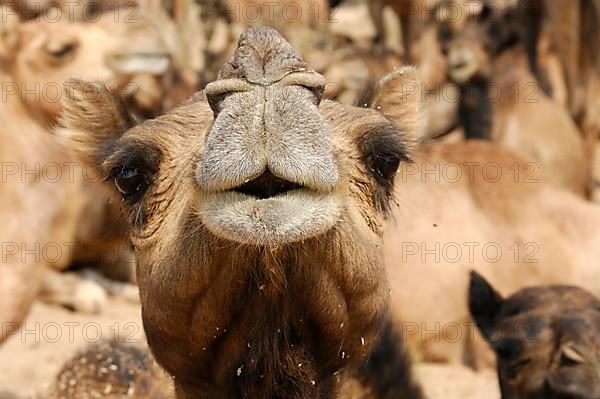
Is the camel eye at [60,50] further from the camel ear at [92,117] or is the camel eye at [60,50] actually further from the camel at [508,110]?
the camel at [508,110]

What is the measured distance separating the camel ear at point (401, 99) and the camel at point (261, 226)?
443 millimetres

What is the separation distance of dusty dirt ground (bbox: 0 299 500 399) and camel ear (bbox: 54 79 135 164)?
189 cm

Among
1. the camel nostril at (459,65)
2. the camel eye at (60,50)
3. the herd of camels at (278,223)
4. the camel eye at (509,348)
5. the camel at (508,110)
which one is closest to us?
the herd of camels at (278,223)

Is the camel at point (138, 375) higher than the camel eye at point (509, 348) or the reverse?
the reverse

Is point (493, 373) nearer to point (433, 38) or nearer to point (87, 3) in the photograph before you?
point (433, 38)

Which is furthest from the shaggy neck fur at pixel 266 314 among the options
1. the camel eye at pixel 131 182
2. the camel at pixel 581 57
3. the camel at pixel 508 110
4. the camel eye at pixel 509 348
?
the camel at pixel 581 57

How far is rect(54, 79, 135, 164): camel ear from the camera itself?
3934 millimetres

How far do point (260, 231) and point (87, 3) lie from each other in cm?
1234

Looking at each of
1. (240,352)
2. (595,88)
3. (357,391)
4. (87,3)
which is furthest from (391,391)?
(87,3)

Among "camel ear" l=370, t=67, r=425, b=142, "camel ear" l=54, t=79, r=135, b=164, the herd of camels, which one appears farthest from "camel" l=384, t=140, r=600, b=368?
"camel ear" l=54, t=79, r=135, b=164

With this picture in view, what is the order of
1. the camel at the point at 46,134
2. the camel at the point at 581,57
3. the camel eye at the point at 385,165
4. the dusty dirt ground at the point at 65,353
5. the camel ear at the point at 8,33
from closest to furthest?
the camel eye at the point at 385,165, the dusty dirt ground at the point at 65,353, the camel at the point at 46,134, the camel ear at the point at 8,33, the camel at the point at 581,57

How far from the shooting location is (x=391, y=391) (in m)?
4.66

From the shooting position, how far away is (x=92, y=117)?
156 inches

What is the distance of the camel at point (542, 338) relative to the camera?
4.66 m
